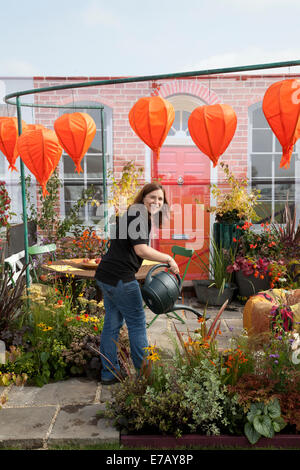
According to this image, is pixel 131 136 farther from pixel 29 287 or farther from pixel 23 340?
pixel 23 340

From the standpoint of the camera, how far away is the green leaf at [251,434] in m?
2.64

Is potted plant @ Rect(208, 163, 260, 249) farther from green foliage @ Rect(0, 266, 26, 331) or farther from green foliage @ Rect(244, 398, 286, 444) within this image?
green foliage @ Rect(244, 398, 286, 444)

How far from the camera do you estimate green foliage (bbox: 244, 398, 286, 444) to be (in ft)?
8.66

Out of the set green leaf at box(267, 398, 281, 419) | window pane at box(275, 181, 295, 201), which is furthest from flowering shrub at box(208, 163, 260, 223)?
green leaf at box(267, 398, 281, 419)

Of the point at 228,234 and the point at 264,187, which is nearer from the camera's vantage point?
the point at 228,234

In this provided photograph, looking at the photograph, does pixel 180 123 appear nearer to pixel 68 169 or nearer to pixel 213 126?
pixel 68 169

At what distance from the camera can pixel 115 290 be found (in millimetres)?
3188

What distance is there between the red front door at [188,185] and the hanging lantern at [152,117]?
3.88 metres

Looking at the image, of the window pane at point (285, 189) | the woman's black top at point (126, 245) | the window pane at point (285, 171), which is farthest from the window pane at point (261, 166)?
the woman's black top at point (126, 245)

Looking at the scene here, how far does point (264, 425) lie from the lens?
8.69ft

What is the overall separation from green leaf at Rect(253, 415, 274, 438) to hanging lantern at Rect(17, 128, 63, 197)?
8.62 ft

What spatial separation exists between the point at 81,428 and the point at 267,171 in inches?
231

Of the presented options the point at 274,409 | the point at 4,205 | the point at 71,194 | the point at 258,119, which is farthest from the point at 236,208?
the point at 274,409
